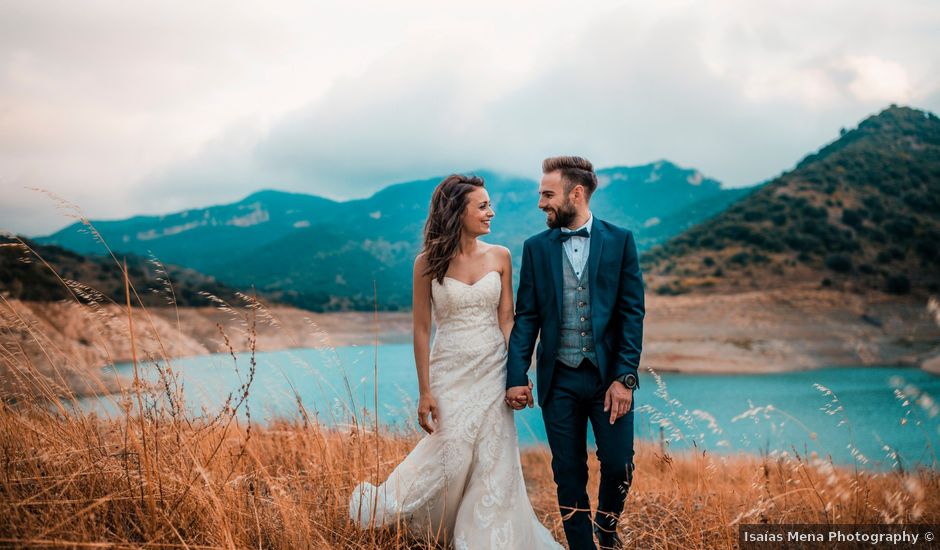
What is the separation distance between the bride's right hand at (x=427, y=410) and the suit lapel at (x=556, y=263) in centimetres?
96

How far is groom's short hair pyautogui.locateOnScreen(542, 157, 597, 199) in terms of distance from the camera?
11.5ft

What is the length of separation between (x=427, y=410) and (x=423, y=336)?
1.53ft

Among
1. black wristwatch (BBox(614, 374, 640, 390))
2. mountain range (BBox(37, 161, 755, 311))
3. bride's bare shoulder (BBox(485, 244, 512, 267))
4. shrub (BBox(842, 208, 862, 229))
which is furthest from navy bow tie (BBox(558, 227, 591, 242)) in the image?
shrub (BBox(842, 208, 862, 229))

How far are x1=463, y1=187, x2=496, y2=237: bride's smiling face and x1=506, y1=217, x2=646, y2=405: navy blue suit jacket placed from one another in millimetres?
320

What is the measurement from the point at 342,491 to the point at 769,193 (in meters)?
63.6

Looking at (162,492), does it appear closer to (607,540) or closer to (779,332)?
(607,540)

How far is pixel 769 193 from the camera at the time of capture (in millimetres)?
57781

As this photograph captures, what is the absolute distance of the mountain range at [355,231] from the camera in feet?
298

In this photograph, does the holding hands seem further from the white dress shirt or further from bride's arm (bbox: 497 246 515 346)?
the white dress shirt

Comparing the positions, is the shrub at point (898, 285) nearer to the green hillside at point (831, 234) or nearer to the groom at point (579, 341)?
the green hillside at point (831, 234)

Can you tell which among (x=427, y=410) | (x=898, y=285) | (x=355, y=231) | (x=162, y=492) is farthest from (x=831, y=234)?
(x=355, y=231)

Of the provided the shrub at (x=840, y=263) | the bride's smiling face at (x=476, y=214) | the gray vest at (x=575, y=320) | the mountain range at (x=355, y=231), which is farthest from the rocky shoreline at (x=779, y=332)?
the gray vest at (x=575, y=320)

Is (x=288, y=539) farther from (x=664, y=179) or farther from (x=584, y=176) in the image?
(x=664, y=179)

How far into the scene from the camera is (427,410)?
3.51 meters
